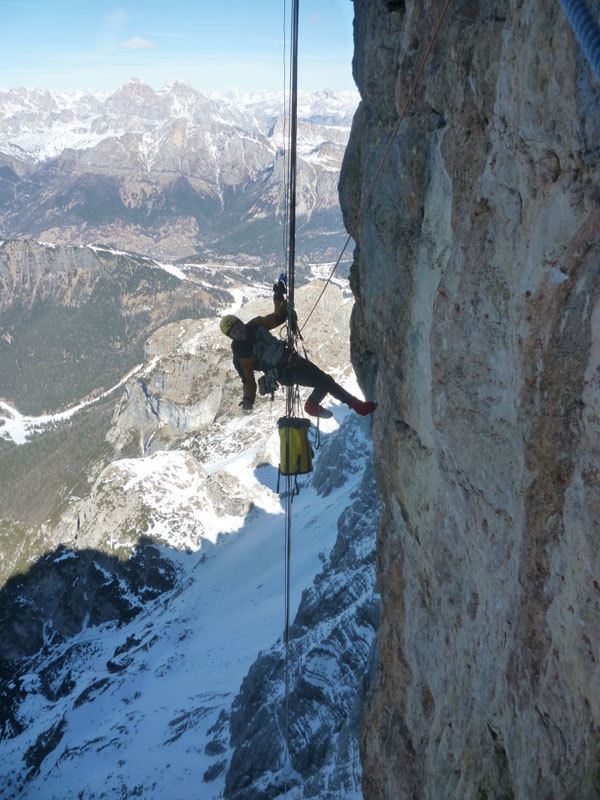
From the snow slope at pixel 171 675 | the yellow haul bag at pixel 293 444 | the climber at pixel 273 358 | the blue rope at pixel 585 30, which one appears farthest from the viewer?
the snow slope at pixel 171 675

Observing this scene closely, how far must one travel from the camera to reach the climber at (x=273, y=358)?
11.6 m

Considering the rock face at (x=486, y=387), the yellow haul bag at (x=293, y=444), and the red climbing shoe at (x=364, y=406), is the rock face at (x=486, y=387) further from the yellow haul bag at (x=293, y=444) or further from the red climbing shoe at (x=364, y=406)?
the yellow haul bag at (x=293, y=444)

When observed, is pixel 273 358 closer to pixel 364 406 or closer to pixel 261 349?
pixel 261 349

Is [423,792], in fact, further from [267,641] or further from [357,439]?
[357,439]

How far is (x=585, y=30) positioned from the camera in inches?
122

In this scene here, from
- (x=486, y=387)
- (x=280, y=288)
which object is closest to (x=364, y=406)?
(x=280, y=288)

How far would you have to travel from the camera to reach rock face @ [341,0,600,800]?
15.7 feet

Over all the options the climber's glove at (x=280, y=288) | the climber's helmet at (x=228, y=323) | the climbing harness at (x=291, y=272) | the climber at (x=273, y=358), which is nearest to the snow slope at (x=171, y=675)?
the climbing harness at (x=291, y=272)

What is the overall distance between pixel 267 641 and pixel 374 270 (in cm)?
3804

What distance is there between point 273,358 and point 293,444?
1.72m

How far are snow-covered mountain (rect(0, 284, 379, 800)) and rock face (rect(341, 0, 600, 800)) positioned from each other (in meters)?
9.36

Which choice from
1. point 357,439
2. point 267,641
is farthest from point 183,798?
point 357,439

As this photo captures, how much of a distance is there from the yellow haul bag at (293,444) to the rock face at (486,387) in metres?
1.77

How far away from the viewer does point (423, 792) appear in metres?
9.18
